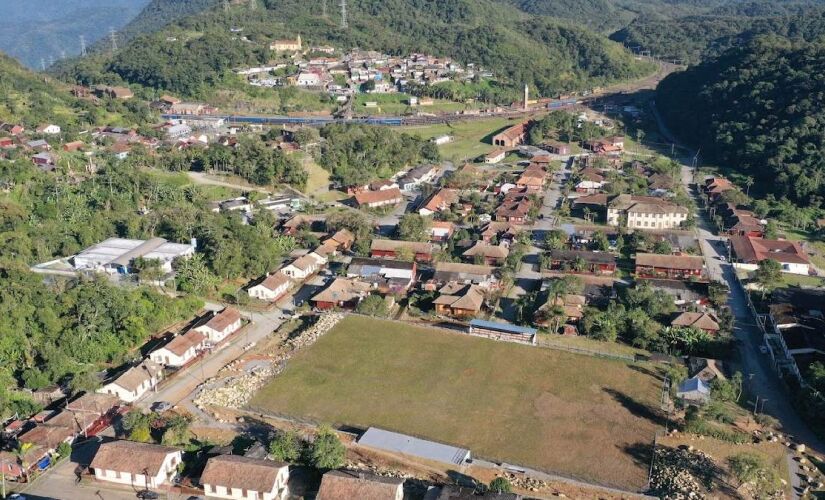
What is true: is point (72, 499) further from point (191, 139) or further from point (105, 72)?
point (105, 72)

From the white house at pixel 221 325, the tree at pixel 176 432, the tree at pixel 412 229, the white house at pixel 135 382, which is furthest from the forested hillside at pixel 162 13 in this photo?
the tree at pixel 176 432

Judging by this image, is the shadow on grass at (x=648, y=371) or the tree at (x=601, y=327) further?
the tree at (x=601, y=327)

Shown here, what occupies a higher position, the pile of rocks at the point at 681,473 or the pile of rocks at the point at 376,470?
the pile of rocks at the point at 681,473

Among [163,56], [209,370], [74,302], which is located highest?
[163,56]

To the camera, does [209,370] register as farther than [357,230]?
No

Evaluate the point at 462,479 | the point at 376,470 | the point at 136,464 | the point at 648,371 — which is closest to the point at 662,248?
the point at 648,371

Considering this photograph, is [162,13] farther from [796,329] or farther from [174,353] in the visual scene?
[796,329]

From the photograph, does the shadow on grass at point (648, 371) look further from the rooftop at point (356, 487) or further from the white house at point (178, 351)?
the white house at point (178, 351)

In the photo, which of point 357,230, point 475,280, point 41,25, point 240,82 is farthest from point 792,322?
point 41,25
